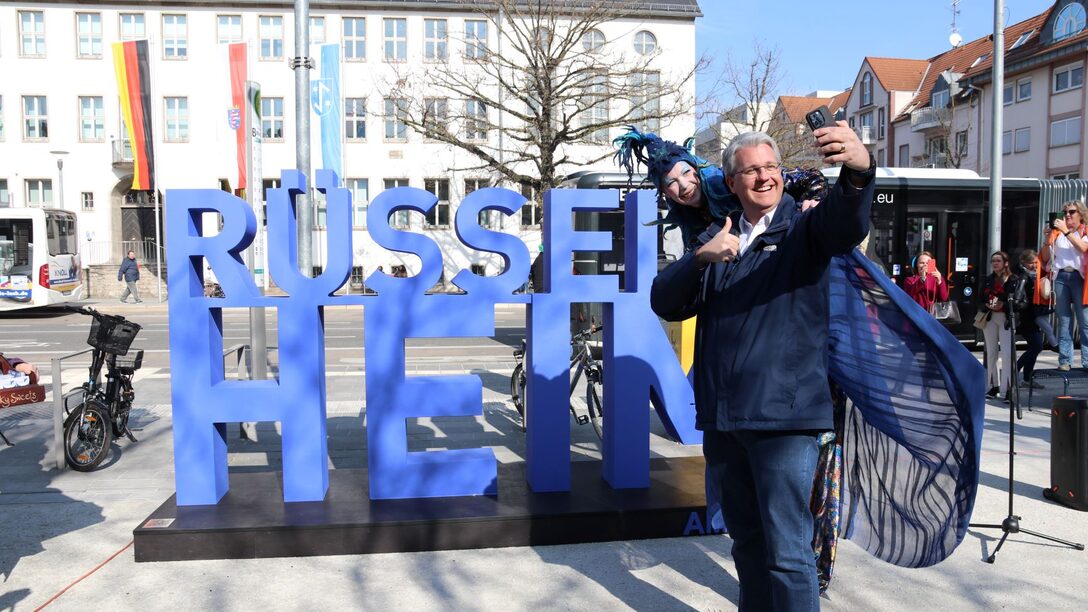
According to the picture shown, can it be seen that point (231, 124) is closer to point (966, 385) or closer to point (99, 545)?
point (99, 545)

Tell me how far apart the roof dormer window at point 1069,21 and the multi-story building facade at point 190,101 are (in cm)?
1884

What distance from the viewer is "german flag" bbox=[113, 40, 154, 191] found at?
2761 cm

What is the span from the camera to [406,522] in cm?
459

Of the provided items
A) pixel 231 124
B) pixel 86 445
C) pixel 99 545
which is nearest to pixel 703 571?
pixel 99 545

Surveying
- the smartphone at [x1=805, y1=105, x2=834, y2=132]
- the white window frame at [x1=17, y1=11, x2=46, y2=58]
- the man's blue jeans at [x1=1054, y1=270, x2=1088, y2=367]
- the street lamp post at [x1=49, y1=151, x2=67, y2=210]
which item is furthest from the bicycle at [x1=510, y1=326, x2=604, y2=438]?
the white window frame at [x1=17, y1=11, x2=46, y2=58]

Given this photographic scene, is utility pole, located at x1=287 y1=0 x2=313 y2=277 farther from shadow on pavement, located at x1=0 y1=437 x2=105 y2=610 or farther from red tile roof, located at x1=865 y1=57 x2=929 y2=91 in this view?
red tile roof, located at x1=865 y1=57 x2=929 y2=91

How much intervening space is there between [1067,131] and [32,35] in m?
44.9

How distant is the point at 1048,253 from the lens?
358 inches

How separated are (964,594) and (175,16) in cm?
3693

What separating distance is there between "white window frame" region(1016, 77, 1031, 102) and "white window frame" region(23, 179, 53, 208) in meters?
44.4

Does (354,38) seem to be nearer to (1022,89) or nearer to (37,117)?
(37,117)

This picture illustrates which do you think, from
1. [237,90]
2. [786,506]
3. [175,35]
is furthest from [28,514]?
[175,35]

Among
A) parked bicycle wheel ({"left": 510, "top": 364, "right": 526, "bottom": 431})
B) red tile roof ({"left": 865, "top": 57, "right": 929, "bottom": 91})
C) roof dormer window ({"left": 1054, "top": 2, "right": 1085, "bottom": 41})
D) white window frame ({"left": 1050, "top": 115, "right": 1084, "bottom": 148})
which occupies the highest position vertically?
red tile roof ({"left": 865, "top": 57, "right": 929, "bottom": 91})

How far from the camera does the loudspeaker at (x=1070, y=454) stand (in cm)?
523
